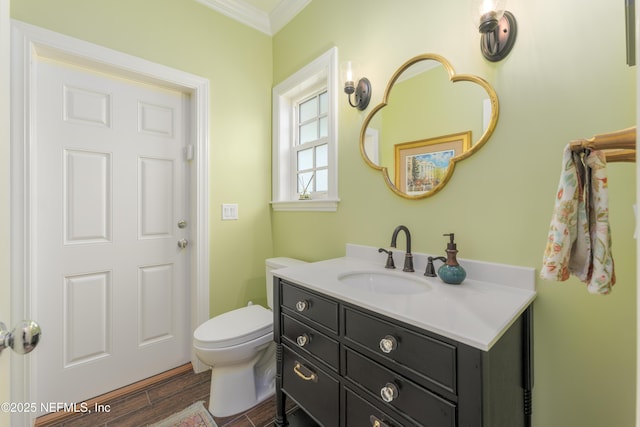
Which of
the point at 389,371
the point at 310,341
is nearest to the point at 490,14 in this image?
the point at 389,371

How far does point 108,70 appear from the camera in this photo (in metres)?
1.56

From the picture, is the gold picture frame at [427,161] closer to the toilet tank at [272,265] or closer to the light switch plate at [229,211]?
the toilet tank at [272,265]

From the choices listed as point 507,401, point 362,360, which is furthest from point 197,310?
point 507,401

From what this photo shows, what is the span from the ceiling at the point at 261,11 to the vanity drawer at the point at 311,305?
1.93 m

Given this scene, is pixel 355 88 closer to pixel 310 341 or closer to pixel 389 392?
pixel 310 341

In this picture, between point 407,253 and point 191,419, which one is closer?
→ point 407,253

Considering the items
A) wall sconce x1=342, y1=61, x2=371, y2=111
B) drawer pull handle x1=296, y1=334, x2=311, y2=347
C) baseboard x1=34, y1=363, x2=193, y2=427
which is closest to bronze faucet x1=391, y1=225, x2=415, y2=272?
drawer pull handle x1=296, y1=334, x2=311, y2=347

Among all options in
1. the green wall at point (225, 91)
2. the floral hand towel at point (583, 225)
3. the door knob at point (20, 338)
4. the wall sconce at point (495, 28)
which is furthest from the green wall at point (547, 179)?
the door knob at point (20, 338)

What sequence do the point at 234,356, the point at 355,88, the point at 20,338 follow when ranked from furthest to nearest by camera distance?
the point at 355,88 < the point at 234,356 < the point at 20,338

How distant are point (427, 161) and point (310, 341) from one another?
95 centimetres

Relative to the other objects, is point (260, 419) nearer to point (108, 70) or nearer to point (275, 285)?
point (275, 285)

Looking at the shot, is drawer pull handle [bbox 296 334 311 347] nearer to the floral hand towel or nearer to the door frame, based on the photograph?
the floral hand towel

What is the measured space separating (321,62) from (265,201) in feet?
3.57

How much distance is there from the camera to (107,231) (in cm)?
163
